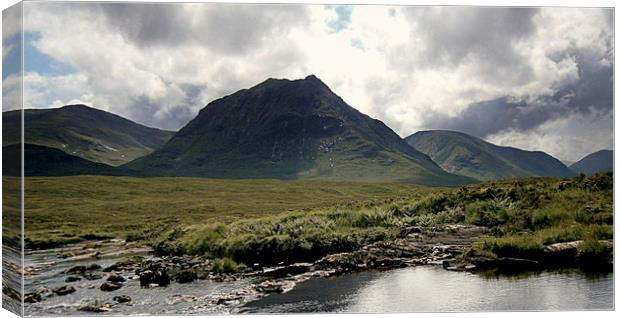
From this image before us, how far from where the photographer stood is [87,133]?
2116cm

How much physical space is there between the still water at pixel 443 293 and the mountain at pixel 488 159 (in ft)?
10.0

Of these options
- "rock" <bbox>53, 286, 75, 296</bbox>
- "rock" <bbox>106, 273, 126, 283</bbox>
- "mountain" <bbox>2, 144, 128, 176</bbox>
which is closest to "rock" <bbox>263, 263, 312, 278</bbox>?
"rock" <bbox>106, 273, 126, 283</bbox>

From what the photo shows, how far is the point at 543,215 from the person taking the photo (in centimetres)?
2059

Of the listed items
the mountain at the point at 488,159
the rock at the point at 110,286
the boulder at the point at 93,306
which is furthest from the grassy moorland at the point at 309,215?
the boulder at the point at 93,306

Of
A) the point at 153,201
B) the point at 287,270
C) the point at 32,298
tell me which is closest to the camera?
the point at 32,298

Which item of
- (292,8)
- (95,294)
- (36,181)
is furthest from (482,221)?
(36,181)

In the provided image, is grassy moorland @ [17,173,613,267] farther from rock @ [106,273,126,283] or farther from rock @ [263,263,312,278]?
rock @ [106,273,126,283]

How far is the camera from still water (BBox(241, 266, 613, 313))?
18.3 meters

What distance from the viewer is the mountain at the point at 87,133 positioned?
17797 mm

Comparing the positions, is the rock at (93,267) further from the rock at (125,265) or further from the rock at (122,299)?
the rock at (122,299)

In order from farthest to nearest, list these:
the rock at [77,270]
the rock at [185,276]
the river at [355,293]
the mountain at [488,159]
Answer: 1. the mountain at [488,159]
2. the rock at [185,276]
3. the rock at [77,270]
4. the river at [355,293]

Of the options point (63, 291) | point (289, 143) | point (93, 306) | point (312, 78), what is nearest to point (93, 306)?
point (93, 306)

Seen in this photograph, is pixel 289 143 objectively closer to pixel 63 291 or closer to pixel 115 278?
pixel 115 278

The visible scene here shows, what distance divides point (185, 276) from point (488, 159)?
30.6 feet
